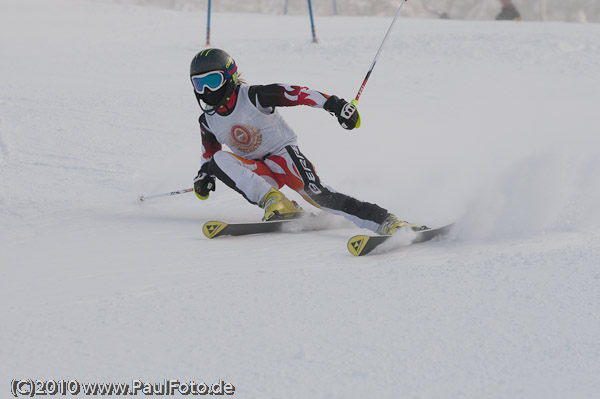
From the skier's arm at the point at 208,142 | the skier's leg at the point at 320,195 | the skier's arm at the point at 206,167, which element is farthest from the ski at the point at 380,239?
the skier's arm at the point at 208,142

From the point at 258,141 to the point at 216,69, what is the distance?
19.3 inches

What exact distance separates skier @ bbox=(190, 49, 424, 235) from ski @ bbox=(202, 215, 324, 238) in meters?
0.05

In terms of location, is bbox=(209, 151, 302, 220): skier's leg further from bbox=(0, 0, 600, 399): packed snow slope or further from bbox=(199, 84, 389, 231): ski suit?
bbox=(0, 0, 600, 399): packed snow slope

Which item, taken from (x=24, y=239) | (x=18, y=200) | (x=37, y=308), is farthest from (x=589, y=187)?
(x=18, y=200)

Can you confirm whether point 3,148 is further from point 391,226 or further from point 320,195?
point 391,226

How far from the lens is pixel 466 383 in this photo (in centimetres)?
194

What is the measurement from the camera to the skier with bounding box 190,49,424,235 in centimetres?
387

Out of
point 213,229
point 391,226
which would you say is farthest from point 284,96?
point 391,226

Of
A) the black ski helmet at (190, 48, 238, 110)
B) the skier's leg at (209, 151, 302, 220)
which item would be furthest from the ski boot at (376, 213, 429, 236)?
the black ski helmet at (190, 48, 238, 110)

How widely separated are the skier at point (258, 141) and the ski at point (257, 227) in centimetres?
5

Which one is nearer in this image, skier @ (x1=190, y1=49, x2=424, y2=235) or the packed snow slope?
the packed snow slope

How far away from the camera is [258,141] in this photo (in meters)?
4.26

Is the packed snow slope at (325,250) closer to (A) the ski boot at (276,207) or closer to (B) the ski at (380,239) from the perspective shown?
(B) the ski at (380,239)

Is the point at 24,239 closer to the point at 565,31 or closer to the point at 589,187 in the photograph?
the point at 589,187
